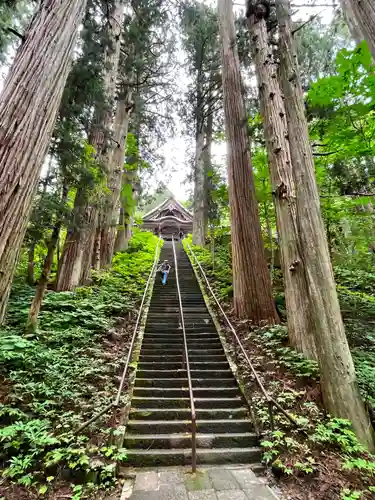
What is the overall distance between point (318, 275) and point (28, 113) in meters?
3.95

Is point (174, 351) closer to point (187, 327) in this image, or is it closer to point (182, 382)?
point (182, 382)

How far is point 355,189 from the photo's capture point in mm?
6750

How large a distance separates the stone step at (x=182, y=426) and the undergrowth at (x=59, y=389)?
53cm

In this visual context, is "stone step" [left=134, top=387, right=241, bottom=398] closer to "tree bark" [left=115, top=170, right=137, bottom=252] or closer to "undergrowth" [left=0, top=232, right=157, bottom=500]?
"undergrowth" [left=0, top=232, right=157, bottom=500]

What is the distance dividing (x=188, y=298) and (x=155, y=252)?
Answer: 24.6 ft

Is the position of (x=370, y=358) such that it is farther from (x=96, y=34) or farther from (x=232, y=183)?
(x=96, y=34)

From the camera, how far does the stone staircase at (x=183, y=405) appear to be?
11.4 ft

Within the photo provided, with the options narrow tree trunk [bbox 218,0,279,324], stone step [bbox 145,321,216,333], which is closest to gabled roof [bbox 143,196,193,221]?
narrow tree trunk [bbox 218,0,279,324]

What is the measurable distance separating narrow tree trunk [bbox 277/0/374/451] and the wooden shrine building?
78.0 feet

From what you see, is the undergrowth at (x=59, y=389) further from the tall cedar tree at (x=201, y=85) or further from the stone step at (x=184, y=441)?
the tall cedar tree at (x=201, y=85)

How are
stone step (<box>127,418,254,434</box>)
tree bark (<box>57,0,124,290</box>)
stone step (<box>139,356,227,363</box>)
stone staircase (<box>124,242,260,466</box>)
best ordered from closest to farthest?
stone staircase (<box>124,242,260,466</box>) → stone step (<box>127,418,254,434</box>) → stone step (<box>139,356,227,363</box>) → tree bark (<box>57,0,124,290</box>)

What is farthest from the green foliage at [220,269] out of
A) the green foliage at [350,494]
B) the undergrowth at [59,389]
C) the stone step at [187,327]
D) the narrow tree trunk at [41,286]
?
the green foliage at [350,494]

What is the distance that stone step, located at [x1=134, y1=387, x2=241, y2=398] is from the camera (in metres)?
4.57

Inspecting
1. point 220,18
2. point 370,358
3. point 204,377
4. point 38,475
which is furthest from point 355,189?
point 38,475
